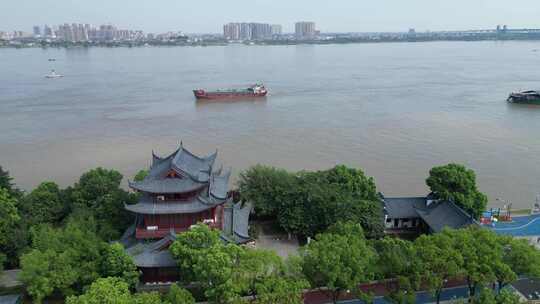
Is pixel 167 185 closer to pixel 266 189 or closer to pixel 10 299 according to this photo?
pixel 266 189

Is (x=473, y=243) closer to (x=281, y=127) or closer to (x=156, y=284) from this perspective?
(x=156, y=284)

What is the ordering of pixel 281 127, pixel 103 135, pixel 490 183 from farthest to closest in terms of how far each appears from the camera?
pixel 281 127 < pixel 103 135 < pixel 490 183

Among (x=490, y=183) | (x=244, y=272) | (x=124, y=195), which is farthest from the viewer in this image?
(x=490, y=183)

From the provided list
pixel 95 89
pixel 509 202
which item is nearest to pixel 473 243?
pixel 509 202

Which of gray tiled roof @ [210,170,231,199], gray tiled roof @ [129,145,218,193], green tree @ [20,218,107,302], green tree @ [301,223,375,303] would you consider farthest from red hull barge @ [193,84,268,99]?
green tree @ [301,223,375,303]

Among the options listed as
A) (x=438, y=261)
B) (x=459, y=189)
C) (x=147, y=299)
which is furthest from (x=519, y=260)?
(x=147, y=299)

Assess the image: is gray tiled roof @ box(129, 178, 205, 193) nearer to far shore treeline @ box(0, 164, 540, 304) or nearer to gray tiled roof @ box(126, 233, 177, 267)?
gray tiled roof @ box(126, 233, 177, 267)
